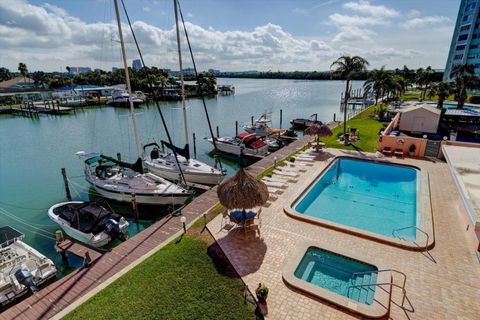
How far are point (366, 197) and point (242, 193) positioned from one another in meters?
10.2

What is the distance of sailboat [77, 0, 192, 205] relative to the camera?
17875 mm

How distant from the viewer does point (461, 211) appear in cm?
1386

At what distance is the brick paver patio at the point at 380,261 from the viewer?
332 inches

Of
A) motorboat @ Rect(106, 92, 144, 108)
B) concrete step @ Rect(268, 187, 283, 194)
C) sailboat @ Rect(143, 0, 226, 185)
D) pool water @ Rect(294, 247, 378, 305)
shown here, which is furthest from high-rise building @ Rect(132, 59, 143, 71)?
pool water @ Rect(294, 247, 378, 305)

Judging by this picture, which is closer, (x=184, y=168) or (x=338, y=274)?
(x=338, y=274)

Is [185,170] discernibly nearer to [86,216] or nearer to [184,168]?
[184,168]

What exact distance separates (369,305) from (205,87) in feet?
325

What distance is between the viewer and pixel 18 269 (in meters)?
11.2

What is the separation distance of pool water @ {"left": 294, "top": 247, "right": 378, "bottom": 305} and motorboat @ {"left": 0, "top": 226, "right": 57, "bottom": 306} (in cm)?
1099

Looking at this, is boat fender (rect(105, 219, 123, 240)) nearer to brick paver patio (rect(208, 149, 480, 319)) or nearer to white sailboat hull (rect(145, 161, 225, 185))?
brick paver patio (rect(208, 149, 480, 319))

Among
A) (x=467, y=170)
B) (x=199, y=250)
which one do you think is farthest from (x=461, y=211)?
(x=199, y=250)

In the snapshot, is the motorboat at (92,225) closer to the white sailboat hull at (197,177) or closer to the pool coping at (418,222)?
the white sailboat hull at (197,177)

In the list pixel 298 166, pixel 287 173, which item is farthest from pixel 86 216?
pixel 298 166

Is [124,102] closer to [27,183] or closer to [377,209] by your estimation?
[27,183]
